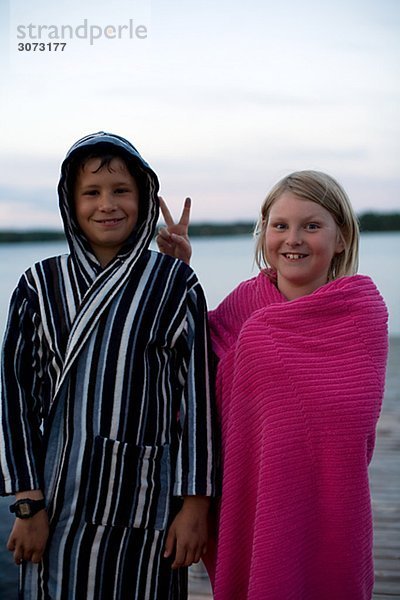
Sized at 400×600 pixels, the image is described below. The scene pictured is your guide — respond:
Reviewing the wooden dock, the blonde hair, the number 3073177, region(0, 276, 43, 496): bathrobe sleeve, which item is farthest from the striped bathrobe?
the number 3073177

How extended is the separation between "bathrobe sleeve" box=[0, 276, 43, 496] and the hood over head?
0.49 ft

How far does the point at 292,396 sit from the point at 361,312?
0.25 metres

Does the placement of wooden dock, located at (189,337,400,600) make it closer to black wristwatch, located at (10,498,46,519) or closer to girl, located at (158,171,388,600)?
girl, located at (158,171,388,600)

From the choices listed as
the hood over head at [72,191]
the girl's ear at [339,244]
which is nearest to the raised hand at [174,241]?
the hood over head at [72,191]

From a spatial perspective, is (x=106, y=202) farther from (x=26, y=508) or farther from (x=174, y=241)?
(x=26, y=508)

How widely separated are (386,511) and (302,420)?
74.6 inches

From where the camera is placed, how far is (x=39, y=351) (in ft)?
5.79

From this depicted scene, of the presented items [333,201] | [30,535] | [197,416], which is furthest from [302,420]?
[30,535]

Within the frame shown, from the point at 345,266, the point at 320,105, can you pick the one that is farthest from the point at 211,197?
the point at 345,266

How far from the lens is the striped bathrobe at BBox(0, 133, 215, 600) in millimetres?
1699

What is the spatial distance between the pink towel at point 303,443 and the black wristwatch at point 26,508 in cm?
42

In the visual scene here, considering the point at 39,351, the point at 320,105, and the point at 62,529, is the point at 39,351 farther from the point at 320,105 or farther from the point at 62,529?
the point at 320,105

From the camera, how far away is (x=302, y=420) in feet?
5.55

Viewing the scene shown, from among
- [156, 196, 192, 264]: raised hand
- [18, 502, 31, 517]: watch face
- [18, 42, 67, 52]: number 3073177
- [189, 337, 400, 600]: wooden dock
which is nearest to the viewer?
[18, 502, 31, 517]: watch face
